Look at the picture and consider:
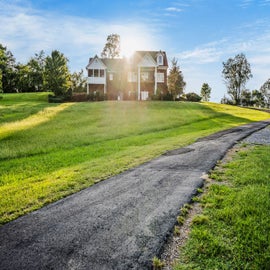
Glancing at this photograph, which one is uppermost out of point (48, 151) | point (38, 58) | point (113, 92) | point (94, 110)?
point (38, 58)

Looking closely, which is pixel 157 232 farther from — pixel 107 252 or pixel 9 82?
pixel 9 82

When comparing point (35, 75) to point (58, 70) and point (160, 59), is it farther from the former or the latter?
point (160, 59)

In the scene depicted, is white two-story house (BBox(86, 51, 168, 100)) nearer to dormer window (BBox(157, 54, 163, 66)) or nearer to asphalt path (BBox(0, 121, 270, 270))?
dormer window (BBox(157, 54, 163, 66))

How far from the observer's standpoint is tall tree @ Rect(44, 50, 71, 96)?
155 ft

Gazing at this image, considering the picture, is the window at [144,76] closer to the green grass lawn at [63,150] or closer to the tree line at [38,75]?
the tree line at [38,75]

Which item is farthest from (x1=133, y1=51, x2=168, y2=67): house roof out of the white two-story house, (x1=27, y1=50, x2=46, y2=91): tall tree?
(x1=27, y1=50, x2=46, y2=91): tall tree

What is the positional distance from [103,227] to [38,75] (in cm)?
6826

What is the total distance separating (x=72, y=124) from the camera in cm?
2041

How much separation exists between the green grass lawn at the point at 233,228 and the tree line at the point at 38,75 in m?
43.9

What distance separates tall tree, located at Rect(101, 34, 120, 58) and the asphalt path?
6453 centimetres

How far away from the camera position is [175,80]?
145 feet

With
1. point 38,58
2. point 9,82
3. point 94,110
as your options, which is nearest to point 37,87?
point 9,82

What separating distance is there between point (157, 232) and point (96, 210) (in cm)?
150

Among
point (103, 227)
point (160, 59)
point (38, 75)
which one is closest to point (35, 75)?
point (38, 75)
